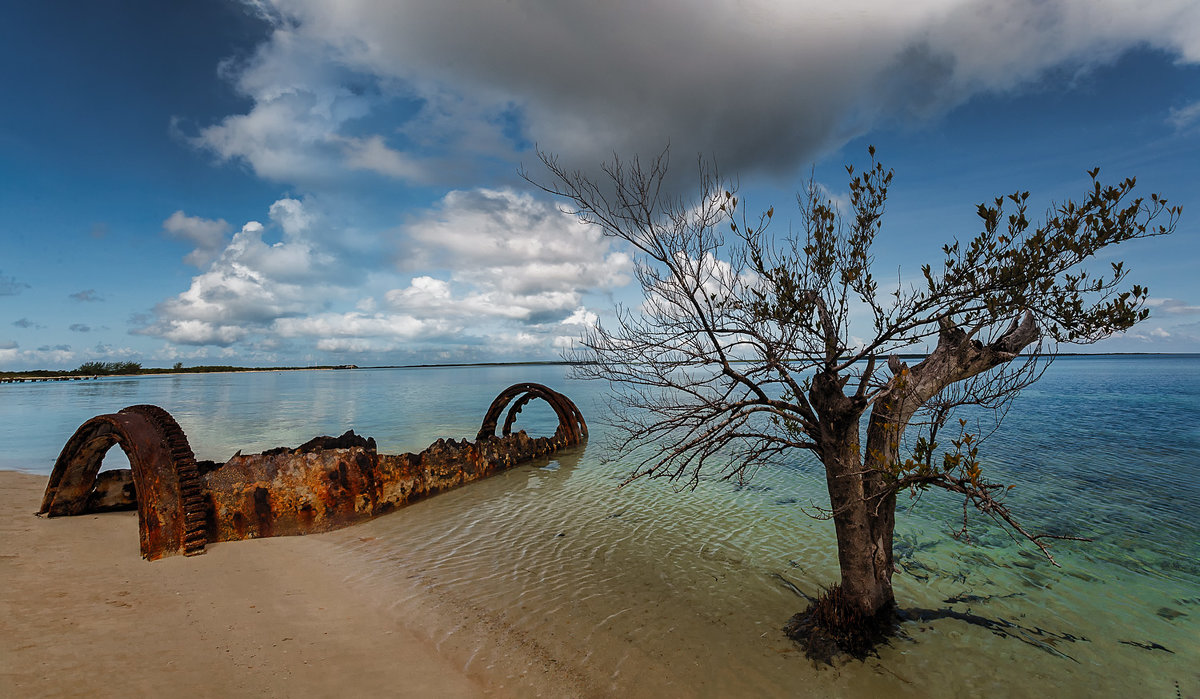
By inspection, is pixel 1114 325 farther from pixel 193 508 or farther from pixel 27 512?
pixel 27 512

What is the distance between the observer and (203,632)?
484 cm

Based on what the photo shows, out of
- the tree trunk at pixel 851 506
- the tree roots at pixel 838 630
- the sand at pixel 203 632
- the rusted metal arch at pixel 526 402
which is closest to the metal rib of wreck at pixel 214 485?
the sand at pixel 203 632

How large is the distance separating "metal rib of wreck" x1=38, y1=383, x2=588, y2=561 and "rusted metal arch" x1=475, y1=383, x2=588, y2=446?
17.2 feet

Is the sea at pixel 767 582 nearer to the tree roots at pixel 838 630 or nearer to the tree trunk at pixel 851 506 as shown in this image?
the tree roots at pixel 838 630

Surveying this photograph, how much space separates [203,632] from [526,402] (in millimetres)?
13188

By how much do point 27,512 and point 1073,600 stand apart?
Answer: 55.6 ft

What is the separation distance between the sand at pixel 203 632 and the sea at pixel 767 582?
437 millimetres

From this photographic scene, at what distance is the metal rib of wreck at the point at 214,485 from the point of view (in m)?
6.68

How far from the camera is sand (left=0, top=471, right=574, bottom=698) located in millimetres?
4043

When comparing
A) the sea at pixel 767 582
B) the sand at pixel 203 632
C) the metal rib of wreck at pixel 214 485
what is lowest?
the sea at pixel 767 582

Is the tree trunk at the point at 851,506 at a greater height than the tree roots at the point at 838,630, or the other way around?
the tree trunk at the point at 851,506

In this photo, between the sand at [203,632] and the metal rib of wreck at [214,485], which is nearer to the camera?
the sand at [203,632]

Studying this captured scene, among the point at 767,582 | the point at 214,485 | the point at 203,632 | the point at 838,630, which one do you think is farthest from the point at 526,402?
the point at 838,630

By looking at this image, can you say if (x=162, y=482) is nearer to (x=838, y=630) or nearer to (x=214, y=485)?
(x=214, y=485)
